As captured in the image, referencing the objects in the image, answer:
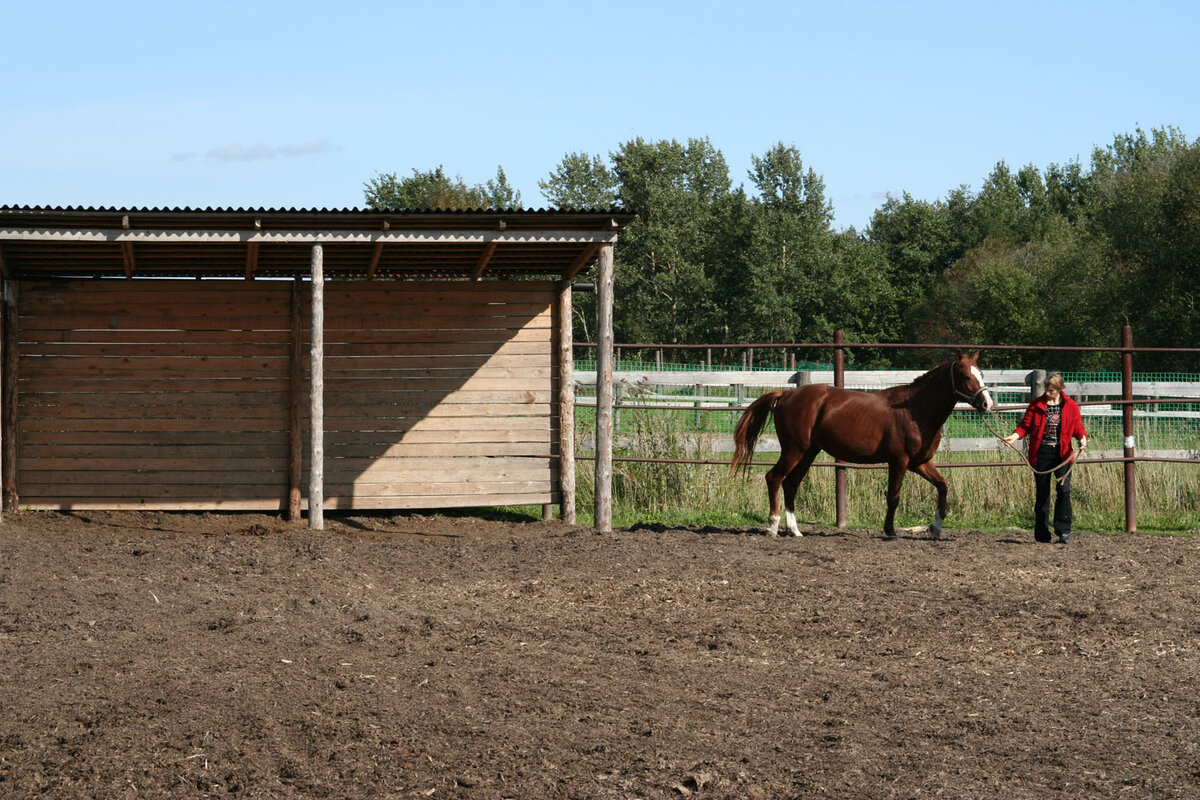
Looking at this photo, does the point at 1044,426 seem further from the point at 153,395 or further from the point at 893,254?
the point at 893,254

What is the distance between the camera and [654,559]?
8.77m

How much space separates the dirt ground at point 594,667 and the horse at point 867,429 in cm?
55

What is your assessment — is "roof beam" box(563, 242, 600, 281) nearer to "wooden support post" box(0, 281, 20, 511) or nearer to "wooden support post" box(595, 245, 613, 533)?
"wooden support post" box(595, 245, 613, 533)

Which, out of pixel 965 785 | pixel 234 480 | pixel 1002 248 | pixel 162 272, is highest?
pixel 1002 248

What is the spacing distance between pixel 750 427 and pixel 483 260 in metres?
2.95

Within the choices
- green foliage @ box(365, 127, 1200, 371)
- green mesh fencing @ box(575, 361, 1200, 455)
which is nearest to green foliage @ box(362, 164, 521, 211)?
green foliage @ box(365, 127, 1200, 371)

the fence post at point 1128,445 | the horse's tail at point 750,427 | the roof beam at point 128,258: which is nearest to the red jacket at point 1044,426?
the fence post at point 1128,445

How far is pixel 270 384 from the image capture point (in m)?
11.3

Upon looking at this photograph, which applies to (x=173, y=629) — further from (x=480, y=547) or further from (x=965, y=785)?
(x=965, y=785)

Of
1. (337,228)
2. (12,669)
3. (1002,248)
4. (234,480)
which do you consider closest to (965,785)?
(12,669)

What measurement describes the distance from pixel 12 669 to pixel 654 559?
4.50 meters

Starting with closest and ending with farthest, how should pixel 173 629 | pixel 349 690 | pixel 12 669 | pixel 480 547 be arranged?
pixel 349 690, pixel 12 669, pixel 173 629, pixel 480 547

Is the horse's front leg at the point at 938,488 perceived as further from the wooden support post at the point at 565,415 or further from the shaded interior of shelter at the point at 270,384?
the shaded interior of shelter at the point at 270,384

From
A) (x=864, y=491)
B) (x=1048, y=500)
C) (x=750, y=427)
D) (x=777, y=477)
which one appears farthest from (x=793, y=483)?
(x=1048, y=500)
